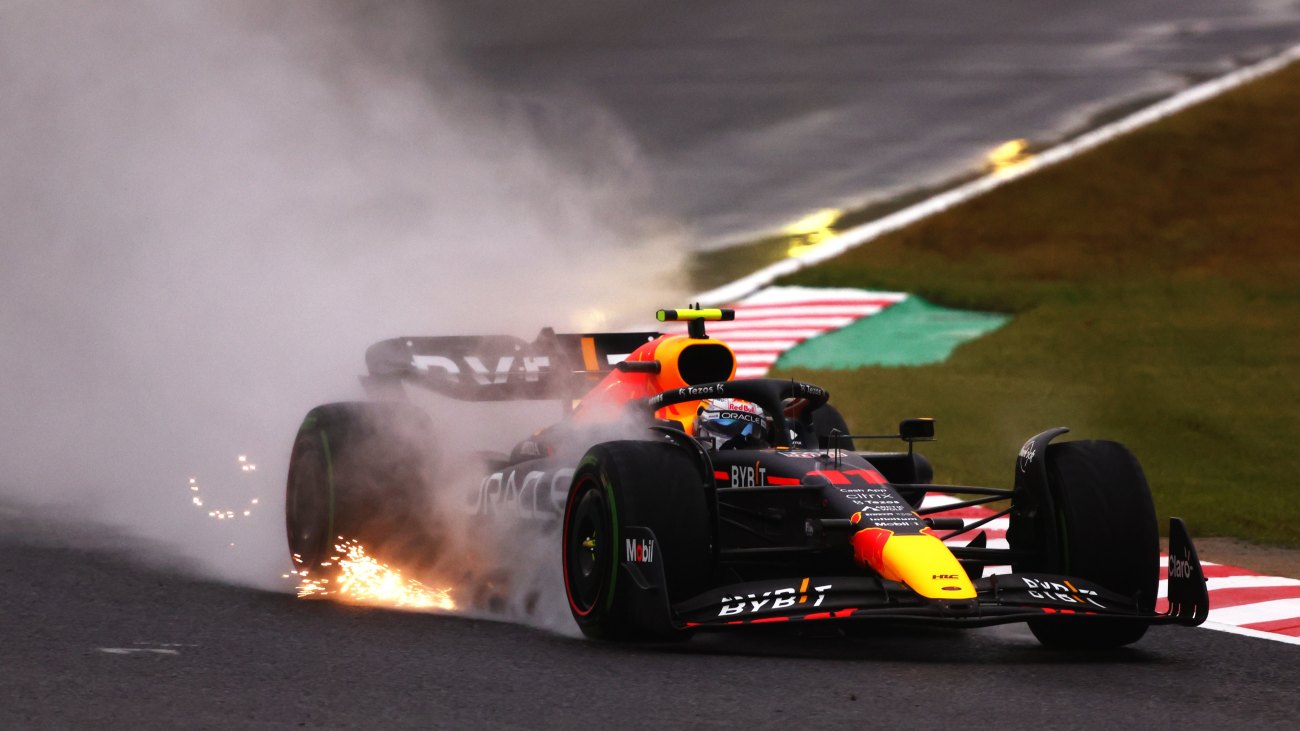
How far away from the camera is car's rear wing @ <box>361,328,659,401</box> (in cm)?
918

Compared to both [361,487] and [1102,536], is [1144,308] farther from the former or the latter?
[1102,536]

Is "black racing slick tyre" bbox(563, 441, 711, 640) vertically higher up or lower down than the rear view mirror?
lower down

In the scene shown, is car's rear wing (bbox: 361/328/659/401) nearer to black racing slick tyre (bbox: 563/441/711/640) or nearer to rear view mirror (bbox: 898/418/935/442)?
rear view mirror (bbox: 898/418/935/442)

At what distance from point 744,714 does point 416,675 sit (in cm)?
A: 126

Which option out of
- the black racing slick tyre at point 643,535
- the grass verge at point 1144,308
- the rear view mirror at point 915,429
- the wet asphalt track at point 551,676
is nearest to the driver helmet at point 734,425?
the rear view mirror at point 915,429

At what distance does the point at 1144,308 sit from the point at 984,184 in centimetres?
524

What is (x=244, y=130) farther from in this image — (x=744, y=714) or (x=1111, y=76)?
(x=1111, y=76)

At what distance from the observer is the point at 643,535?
20.0ft

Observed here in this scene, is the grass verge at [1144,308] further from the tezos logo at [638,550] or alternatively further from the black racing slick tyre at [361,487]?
the tezos logo at [638,550]

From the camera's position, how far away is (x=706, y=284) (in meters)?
21.9

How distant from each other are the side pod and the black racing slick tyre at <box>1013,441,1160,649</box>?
8 centimetres

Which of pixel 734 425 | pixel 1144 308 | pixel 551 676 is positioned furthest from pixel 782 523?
pixel 1144 308

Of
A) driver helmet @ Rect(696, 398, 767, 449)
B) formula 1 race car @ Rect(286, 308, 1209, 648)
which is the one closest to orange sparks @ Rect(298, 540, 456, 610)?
formula 1 race car @ Rect(286, 308, 1209, 648)

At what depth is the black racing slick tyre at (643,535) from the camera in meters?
6.09
